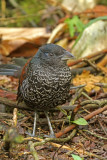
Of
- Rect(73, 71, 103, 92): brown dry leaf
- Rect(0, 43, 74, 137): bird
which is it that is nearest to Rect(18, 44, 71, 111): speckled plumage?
Rect(0, 43, 74, 137): bird

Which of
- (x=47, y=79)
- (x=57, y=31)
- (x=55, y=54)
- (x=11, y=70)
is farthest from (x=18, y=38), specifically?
(x=47, y=79)

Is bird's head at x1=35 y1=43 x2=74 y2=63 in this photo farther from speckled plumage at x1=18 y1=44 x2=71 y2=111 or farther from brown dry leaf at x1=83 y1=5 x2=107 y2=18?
brown dry leaf at x1=83 y1=5 x2=107 y2=18

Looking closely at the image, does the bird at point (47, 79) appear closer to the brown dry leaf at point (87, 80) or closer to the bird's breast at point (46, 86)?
the bird's breast at point (46, 86)

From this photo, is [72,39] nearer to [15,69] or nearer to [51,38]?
[51,38]

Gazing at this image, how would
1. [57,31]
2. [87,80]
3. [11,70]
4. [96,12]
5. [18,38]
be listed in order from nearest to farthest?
1. [11,70]
2. [87,80]
3. [57,31]
4. [18,38]
5. [96,12]

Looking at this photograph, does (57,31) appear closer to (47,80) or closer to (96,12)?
(96,12)
